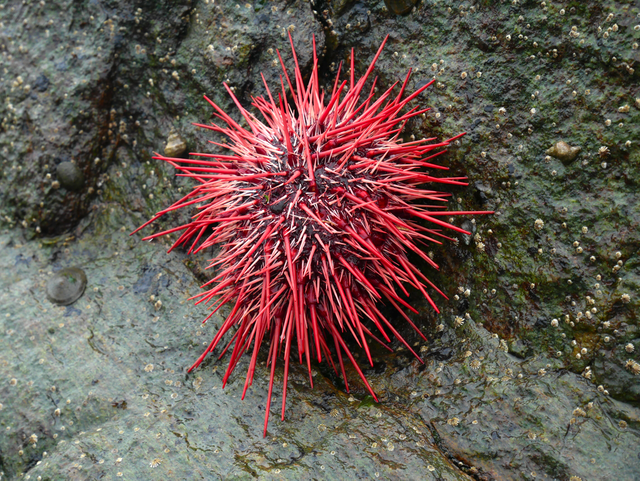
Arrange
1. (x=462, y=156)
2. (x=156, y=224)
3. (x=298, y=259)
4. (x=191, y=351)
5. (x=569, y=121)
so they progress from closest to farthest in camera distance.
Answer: (x=298, y=259) < (x=569, y=121) < (x=462, y=156) < (x=191, y=351) < (x=156, y=224)

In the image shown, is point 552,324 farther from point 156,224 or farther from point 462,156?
point 156,224

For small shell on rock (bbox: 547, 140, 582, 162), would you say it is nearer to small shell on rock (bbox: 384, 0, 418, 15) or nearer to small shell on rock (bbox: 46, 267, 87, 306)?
small shell on rock (bbox: 384, 0, 418, 15)

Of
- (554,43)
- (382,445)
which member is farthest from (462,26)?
(382,445)

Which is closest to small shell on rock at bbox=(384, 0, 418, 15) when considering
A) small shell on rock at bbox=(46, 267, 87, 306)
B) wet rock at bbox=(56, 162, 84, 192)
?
wet rock at bbox=(56, 162, 84, 192)

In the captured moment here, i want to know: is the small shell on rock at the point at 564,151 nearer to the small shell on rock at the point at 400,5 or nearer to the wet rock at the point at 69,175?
the small shell on rock at the point at 400,5

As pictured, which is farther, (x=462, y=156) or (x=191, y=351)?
(x=191, y=351)

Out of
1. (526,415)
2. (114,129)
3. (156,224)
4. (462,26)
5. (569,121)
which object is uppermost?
(462,26)

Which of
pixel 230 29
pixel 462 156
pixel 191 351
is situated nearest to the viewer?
pixel 462 156
